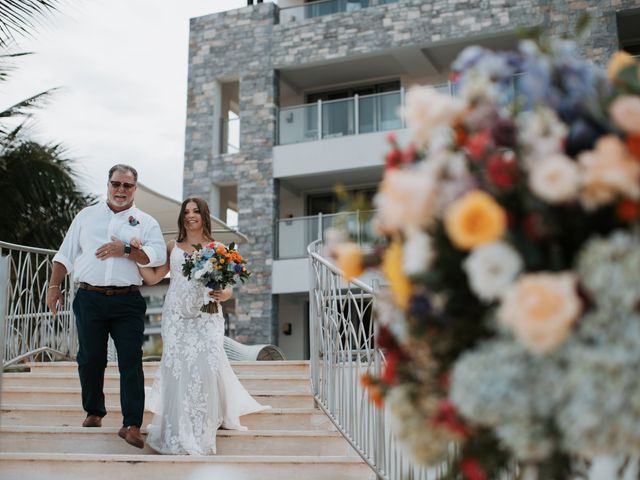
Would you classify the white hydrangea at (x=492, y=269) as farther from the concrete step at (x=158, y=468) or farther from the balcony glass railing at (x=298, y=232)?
the balcony glass railing at (x=298, y=232)

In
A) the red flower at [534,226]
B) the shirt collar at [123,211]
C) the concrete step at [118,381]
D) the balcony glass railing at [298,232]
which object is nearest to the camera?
the red flower at [534,226]

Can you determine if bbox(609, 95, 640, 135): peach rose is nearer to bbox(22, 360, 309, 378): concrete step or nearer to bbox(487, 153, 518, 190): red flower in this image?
bbox(487, 153, 518, 190): red flower

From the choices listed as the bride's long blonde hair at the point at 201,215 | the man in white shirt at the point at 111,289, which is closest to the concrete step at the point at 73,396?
the man in white shirt at the point at 111,289

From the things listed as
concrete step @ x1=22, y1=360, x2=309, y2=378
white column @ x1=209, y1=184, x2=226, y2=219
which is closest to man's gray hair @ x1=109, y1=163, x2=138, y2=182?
concrete step @ x1=22, y1=360, x2=309, y2=378

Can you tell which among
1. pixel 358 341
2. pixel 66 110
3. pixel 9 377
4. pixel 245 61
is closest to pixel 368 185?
pixel 245 61

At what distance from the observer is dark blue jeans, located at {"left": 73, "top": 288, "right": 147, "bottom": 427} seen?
189 inches

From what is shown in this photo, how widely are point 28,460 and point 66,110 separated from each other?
26.8ft

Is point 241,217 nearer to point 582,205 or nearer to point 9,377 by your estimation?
point 9,377

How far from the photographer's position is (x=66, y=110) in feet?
38.0

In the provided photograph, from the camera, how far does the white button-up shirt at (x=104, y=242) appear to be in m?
4.91

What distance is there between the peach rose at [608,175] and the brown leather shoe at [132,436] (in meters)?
3.92

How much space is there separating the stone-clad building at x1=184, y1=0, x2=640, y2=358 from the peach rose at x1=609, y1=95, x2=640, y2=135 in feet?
47.4

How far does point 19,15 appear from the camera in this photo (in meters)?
5.67

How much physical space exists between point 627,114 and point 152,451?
13.8 feet
